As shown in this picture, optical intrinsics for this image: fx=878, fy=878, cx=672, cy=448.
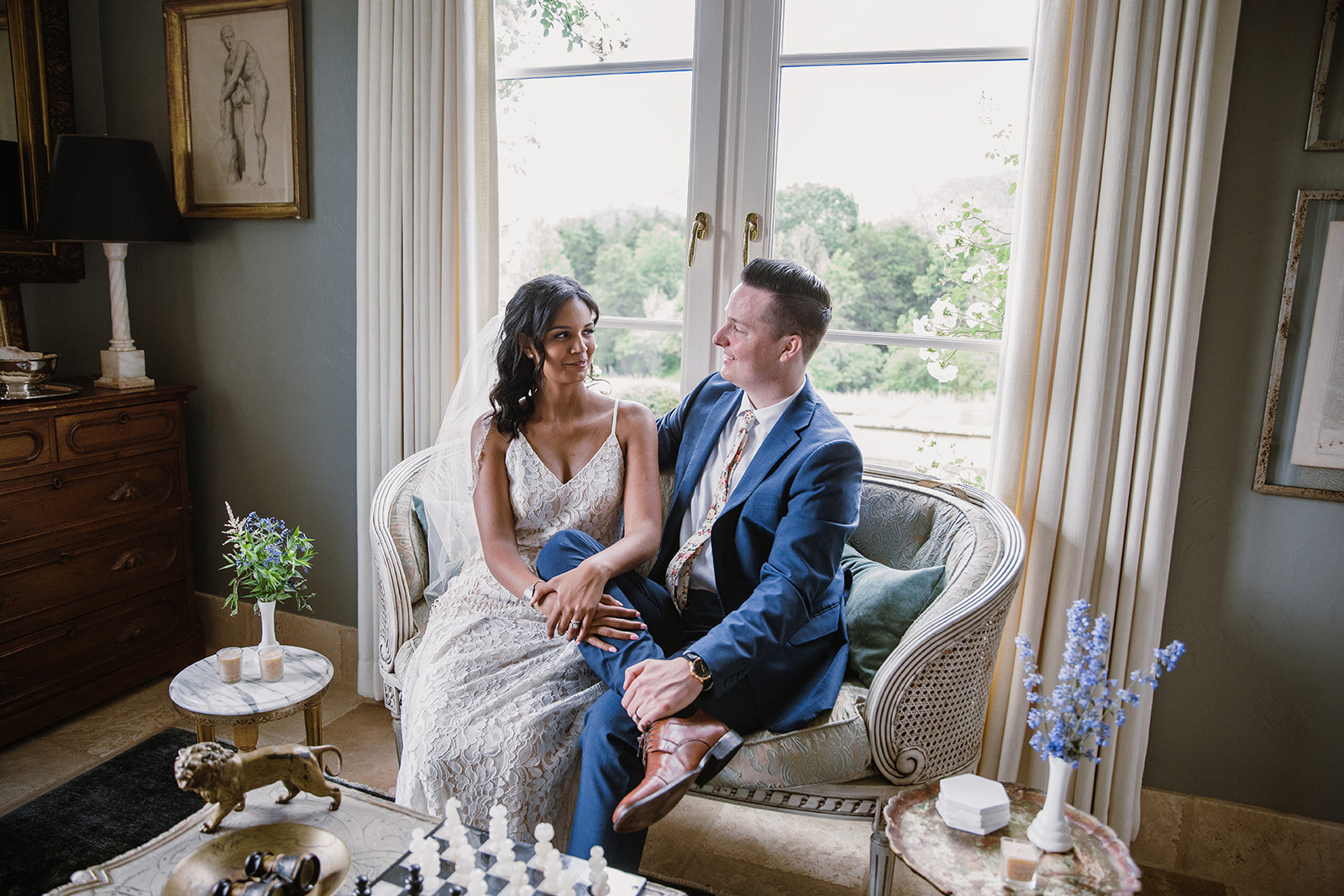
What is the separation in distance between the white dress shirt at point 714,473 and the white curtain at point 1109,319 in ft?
2.27

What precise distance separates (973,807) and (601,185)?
7.26ft

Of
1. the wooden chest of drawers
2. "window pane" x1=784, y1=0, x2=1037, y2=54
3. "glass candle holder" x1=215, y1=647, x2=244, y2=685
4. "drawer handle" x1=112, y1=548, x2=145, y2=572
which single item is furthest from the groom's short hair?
"drawer handle" x1=112, y1=548, x2=145, y2=572

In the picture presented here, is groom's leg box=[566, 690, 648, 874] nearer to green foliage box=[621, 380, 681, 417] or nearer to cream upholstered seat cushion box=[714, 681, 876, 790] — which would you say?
cream upholstered seat cushion box=[714, 681, 876, 790]

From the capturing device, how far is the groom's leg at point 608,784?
1809 millimetres

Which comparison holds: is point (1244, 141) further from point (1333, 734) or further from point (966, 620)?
point (1333, 734)

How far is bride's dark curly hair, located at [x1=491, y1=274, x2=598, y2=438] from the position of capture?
2.30m

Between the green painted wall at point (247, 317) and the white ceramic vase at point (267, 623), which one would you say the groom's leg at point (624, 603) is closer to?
the white ceramic vase at point (267, 623)

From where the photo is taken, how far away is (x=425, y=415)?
3.06 m

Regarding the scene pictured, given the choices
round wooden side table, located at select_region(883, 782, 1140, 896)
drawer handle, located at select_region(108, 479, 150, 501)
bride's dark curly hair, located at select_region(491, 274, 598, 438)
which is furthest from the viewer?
drawer handle, located at select_region(108, 479, 150, 501)

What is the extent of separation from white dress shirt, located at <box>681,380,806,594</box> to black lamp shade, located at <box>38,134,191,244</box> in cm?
214

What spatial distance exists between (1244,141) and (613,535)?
1905mm

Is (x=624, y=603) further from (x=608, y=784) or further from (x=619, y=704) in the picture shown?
(x=608, y=784)

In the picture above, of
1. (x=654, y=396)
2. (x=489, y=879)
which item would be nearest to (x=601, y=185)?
(x=654, y=396)

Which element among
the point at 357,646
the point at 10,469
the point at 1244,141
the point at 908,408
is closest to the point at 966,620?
the point at 908,408
